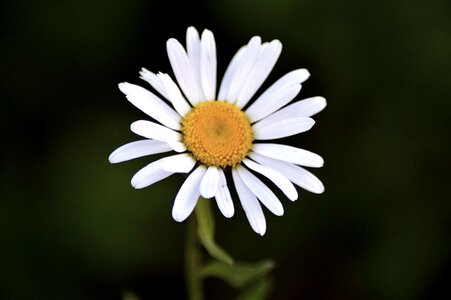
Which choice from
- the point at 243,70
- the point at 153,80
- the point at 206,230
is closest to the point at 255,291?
the point at 206,230

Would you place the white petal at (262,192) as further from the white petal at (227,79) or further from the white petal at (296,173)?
the white petal at (227,79)

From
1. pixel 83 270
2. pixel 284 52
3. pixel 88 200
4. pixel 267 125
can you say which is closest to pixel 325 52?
pixel 284 52

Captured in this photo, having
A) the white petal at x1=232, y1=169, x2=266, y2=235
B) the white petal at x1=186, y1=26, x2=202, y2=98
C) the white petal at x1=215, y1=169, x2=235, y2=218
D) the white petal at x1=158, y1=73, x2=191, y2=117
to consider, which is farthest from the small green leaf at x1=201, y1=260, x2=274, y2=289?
the white petal at x1=186, y1=26, x2=202, y2=98

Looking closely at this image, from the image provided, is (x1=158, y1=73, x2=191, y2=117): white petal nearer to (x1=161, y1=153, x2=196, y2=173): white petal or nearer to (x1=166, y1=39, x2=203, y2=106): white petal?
(x1=166, y1=39, x2=203, y2=106): white petal

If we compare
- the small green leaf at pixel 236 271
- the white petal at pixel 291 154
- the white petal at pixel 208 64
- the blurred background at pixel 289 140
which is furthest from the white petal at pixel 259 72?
the blurred background at pixel 289 140

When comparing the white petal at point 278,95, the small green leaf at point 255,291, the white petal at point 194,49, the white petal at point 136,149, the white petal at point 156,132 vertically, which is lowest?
the small green leaf at point 255,291

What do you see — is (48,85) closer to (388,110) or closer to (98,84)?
(98,84)
